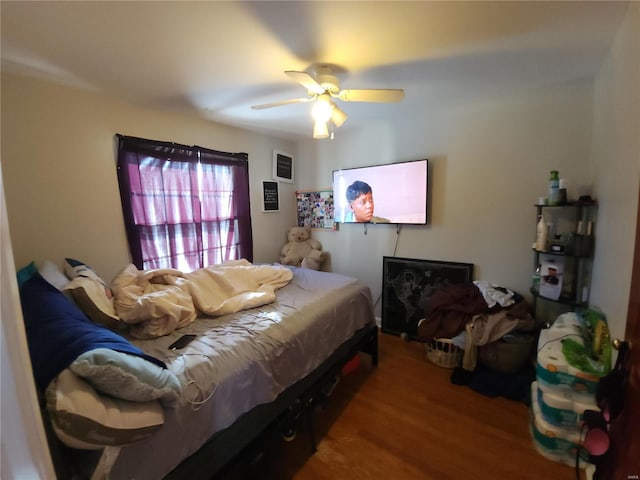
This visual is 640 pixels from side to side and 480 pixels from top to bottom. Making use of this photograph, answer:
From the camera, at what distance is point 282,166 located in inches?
134

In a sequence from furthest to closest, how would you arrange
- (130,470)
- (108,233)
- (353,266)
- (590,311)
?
(353,266) < (108,233) < (590,311) < (130,470)

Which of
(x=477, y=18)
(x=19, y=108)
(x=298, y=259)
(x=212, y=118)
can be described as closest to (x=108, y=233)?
(x=19, y=108)

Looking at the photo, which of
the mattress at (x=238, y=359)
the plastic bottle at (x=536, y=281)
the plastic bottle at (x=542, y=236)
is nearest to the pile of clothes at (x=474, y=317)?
the plastic bottle at (x=536, y=281)

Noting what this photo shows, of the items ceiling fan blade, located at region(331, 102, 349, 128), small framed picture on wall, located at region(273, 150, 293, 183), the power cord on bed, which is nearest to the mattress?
the power cord on bed

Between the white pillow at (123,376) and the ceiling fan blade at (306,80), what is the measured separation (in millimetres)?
1430

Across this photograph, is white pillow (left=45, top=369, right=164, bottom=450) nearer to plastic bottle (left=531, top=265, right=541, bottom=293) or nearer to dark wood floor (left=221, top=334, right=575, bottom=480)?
dark wood floor (left=221, top=334, right=575, bottom=480)

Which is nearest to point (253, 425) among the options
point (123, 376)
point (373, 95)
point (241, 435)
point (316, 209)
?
point (241, 435)

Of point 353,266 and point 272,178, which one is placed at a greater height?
point 272,178

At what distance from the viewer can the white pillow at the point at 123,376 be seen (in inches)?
32.1

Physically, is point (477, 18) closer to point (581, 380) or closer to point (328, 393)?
point (581, 380)

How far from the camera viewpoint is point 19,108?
1.67 meters

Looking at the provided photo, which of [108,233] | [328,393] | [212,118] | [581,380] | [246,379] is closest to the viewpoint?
[246,379]

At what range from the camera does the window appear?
219 cm

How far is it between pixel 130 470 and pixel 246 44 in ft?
6.18
